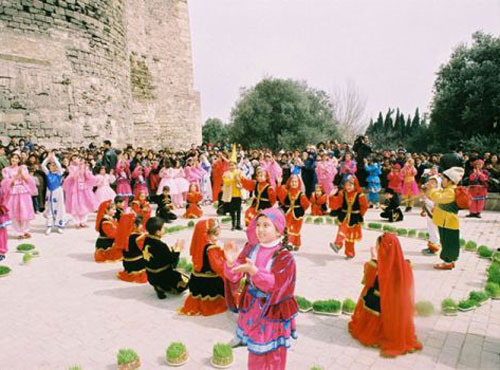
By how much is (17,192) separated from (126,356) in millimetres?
7269

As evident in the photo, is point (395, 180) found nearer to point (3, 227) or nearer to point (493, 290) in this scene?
point (493, 290)

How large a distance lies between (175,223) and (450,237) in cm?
781

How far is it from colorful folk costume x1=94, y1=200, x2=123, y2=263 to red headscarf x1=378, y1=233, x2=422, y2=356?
223 inches

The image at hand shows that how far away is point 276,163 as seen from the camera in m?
15.3

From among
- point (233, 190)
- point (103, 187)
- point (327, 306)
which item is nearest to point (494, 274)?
point (327, 306)

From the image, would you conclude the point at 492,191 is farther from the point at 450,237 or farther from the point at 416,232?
the point at 450,237

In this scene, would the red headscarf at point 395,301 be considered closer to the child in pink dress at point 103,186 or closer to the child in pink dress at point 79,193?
the child in pink dress at point 79,193

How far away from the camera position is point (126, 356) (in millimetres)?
4109

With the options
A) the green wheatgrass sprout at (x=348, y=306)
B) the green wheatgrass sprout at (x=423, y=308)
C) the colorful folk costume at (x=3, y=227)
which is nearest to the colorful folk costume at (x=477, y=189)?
the green wheatgrass sprout at (x=423, y=308)

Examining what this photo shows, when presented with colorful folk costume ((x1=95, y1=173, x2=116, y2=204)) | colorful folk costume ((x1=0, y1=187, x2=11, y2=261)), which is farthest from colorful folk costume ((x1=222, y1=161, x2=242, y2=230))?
colorful folk costume ((x1=0, y1=187, x2=11, y2=261))

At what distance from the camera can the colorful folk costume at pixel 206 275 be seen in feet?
18.2

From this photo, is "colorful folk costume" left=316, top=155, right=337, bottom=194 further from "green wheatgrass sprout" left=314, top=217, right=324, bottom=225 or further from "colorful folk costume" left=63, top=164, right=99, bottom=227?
"colorful folk costume" left=63, top=164, right=99, bottom=227

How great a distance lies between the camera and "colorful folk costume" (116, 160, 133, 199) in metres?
13.0

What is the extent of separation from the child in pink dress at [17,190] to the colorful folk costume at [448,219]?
970cm
